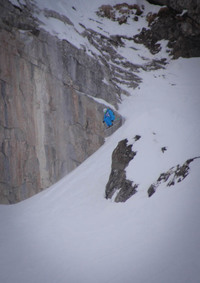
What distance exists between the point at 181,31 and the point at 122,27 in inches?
151

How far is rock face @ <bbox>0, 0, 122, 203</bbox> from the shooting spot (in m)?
16.9

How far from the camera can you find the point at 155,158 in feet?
39.5

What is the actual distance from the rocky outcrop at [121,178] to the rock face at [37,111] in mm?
3726

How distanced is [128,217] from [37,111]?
9244 millimetres

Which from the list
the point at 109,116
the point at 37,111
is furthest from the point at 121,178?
the point at 37,111

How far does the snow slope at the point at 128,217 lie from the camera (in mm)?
6805

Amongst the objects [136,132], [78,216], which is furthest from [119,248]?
[136,132]

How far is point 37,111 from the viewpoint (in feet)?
56.7

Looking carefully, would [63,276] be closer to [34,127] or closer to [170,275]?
[170,275]

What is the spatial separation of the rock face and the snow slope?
1.11 metres

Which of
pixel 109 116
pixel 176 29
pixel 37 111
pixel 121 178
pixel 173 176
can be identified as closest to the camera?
pixel 173 176

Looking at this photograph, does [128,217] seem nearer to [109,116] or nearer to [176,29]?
[109,116]

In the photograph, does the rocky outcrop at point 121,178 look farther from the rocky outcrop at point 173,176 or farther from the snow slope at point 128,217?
the rocky outcrop at point 173,176

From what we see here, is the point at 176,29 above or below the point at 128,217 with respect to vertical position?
above
